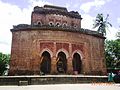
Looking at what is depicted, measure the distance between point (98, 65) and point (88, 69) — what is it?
5.86 feet

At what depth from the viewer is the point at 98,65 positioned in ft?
85.6

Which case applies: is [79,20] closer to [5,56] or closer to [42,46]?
[42,46]

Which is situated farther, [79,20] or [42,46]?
[79,20]

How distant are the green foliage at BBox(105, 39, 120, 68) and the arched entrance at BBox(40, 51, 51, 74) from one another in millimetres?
19748

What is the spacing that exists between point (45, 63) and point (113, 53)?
68.8 ft

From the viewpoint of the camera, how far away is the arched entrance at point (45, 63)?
23.6m

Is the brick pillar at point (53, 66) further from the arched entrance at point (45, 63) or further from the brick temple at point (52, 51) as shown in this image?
the arched entrance at point (45, 63)

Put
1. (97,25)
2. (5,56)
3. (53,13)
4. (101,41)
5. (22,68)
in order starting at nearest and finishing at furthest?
1. (22,68)
2. (101,41)
3. (53,13)
4. (97,25)
5. (5,56)

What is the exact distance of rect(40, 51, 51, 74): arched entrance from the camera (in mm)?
23591

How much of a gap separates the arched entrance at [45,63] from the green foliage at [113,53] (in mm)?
19748

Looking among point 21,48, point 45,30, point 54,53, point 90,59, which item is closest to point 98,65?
point 90,59

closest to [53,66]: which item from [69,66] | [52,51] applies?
[52,51]

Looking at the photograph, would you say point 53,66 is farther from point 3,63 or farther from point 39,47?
point 3,63

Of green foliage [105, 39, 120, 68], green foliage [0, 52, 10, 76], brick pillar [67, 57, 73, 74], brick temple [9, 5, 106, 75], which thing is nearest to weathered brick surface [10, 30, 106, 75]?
brick temple [9, 5, 106, 75]
